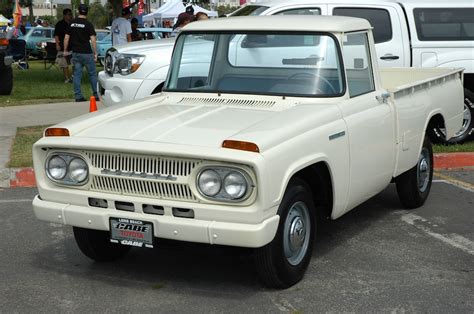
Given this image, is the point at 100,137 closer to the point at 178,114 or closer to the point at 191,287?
the point at 178,114

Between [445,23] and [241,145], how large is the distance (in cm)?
670

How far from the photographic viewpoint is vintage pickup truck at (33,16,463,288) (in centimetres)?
455

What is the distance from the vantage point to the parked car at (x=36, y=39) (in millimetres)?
35406

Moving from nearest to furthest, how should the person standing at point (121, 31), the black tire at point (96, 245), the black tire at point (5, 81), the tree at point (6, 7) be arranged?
1. the black tire at point (96, 245)
2. the black tire at point (5, 81)
3. the person standing at point (121, 31)
4. the tree at point (6, 7)

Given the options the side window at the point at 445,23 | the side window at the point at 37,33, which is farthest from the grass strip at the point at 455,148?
the side window at the point at 37,33

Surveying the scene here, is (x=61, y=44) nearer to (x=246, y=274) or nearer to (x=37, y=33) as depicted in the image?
(x=246, y=274)

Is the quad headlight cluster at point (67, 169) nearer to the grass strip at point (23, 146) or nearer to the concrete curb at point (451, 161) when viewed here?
the grass strip at point (23, 146)

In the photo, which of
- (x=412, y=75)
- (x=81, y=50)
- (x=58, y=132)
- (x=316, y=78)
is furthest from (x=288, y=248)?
(x=81, y=50)

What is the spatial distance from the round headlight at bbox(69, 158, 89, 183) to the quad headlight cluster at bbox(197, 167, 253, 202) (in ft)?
2.79

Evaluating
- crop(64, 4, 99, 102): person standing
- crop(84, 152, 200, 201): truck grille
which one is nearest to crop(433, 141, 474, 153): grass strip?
crop(84, 152, 200, 201): truck grille

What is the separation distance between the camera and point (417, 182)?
709cm

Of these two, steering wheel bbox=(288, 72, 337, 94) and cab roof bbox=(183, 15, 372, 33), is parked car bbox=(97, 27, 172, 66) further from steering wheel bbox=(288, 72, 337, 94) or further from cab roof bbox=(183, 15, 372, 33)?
steering wheel bbox=(288, 72, 337, 94)

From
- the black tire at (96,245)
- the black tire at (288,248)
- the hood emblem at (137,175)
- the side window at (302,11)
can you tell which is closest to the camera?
the hood emblem at (137,175)

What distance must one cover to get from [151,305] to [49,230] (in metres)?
2.18
